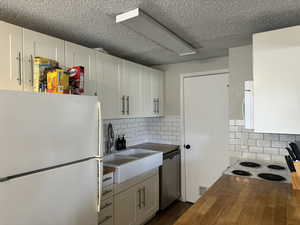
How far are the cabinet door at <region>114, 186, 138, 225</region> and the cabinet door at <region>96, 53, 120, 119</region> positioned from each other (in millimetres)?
926

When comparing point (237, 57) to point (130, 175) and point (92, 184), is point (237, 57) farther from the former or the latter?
point (92, 184)

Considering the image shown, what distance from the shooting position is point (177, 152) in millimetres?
3389

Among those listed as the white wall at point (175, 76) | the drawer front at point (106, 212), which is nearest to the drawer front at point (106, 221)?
the drawer front at point (106, 212)

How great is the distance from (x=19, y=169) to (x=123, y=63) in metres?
1.85

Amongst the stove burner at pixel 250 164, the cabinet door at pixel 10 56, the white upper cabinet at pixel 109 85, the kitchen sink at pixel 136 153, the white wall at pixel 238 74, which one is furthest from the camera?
the kitchen sink at pixel 136 153

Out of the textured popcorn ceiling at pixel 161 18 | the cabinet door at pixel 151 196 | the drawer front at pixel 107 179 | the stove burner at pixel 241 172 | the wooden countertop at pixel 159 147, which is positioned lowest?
the cabinet door at pixel 151 196

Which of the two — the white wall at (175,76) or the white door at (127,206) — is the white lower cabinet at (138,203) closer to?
the white door at (127,206)

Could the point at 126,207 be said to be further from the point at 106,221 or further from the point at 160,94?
the point at 160,94

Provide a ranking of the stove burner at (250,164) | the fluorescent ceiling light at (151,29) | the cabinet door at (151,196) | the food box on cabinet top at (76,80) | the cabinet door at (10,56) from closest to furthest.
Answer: the cabinet door at (10,56), the fluorescent ceiling light at (151,29), the food box on cabinet top at (76,80), the stove burner at (250,164), the cabinet door at (151,196)

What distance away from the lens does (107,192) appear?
210cm

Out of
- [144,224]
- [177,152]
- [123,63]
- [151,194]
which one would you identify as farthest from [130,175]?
[123,63]

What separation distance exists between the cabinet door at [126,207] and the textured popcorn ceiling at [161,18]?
5.81 feet

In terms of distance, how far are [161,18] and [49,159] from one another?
145 centimetres

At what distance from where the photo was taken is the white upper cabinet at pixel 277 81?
1814mm
